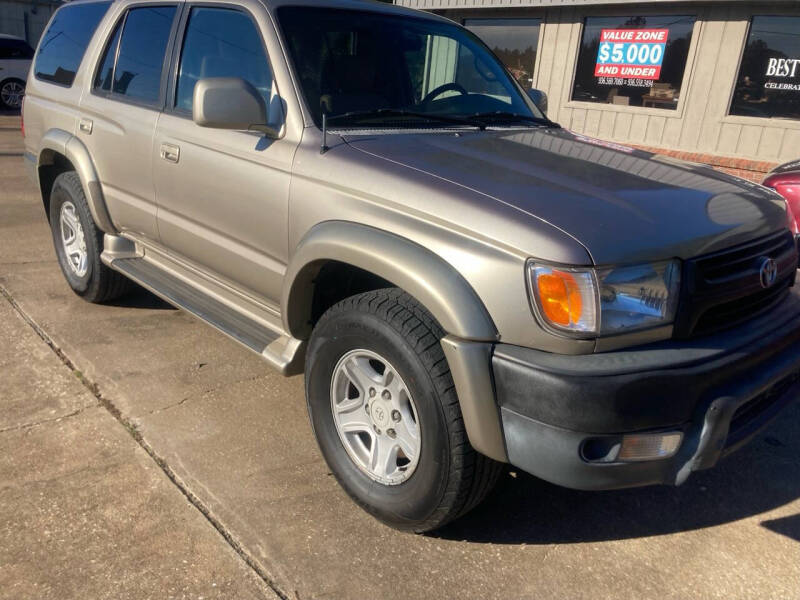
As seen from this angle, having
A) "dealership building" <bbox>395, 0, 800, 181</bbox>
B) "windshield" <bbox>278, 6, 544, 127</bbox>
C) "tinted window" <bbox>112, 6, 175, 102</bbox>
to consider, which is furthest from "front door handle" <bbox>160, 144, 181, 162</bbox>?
"dealership building" <bbox>395, 0, 800, 181</bbox>

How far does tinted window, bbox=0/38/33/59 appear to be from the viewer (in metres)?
15.7

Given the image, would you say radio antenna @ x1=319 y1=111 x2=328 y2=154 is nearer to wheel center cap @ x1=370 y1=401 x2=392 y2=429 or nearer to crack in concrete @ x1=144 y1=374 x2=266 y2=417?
wheel center cap @ x1=370 y1=401 x2=392 y2=429

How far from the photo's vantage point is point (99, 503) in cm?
271

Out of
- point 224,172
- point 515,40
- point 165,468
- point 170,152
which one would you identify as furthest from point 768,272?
point 515,40

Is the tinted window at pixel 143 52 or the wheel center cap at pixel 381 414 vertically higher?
the tinted window at pixel 143 52

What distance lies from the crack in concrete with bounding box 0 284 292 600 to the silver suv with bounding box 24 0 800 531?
0.48m

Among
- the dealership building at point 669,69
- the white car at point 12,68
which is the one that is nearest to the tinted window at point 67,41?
the dealership building at point 669,69

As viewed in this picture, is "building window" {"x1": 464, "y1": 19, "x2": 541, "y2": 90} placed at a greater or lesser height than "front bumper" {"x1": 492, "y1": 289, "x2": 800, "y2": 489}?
greater

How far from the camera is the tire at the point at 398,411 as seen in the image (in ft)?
7.61

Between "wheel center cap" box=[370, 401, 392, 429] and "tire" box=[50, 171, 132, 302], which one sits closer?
"wheel center cap" box=[370, 401, 392, 429]

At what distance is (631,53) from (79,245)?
7800 millimetres

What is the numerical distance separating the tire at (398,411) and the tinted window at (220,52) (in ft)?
3.78

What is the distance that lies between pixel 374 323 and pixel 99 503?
50.8 inches

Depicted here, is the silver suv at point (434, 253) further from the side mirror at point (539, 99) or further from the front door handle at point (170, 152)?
the side mirror at point (539, 99)
